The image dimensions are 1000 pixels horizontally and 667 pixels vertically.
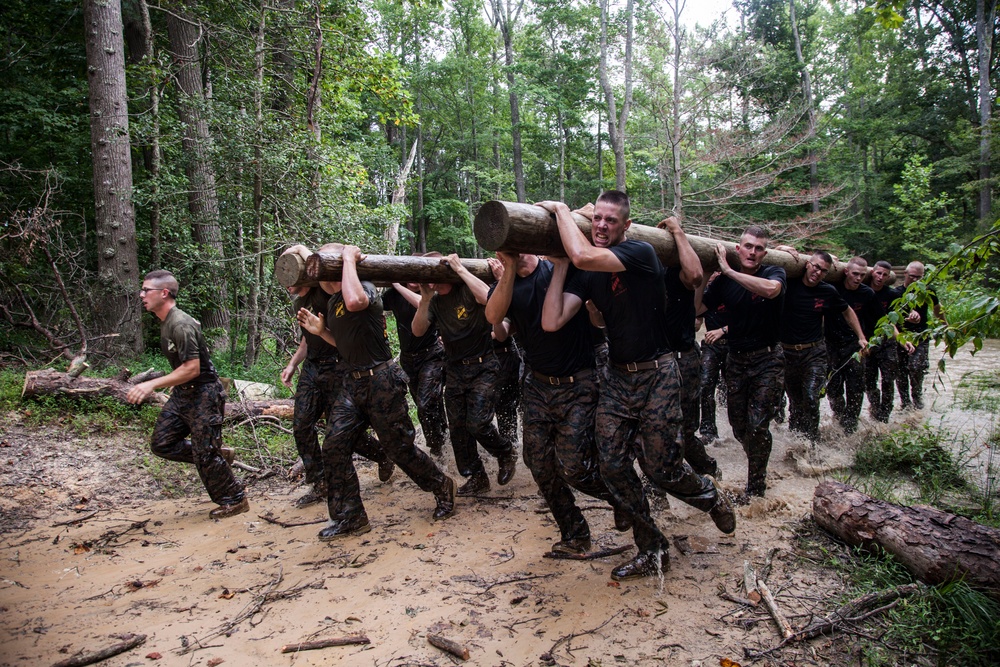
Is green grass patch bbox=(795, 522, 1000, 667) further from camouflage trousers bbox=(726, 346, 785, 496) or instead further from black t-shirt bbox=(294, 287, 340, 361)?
black t-shirt bbox=(294, 287, 340, 361)

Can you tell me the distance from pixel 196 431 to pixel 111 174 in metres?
6.06

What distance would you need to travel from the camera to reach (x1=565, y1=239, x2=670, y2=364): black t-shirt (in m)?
4.02

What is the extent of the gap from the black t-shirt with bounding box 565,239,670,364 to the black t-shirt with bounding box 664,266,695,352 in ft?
4.42

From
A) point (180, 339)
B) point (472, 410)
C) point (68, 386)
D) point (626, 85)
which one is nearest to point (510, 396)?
point (472, 410)

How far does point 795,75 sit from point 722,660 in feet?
83.5

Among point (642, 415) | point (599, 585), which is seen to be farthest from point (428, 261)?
point (599, 585)

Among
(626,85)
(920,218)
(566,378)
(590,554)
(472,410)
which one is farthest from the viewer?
(920,218)

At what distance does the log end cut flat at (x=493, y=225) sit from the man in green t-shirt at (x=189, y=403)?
321cm

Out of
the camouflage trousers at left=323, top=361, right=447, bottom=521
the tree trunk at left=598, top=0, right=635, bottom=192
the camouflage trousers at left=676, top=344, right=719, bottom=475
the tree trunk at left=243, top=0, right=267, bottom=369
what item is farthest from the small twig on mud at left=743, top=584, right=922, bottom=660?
the tree trunk at left=598, top=0, right=635, bottom=192

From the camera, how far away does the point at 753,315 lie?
220 inches

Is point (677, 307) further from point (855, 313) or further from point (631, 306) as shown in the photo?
point (855, 313)

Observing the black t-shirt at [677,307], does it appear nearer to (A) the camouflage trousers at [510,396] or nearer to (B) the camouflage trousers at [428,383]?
(A) the camouflage trousers at [510,396]

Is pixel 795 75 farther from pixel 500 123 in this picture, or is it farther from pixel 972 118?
pixel 500 123

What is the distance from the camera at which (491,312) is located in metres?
4.52
